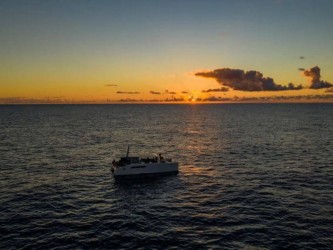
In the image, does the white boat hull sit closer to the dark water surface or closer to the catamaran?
the catamaran

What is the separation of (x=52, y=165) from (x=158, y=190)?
28.0m

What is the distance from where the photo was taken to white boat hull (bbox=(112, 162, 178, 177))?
58.9 metres

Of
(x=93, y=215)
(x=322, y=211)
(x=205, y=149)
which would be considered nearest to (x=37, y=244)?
(x=93, y=215)

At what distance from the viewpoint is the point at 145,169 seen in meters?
60.8

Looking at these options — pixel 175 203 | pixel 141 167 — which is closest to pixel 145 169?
pixel 141 167

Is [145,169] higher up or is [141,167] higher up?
[141,167]

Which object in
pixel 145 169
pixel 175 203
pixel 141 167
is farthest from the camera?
pixel 145 169

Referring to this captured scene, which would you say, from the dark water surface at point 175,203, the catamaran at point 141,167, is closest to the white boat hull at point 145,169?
the catamaran at point 141,167

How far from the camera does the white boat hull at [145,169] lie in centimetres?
5894

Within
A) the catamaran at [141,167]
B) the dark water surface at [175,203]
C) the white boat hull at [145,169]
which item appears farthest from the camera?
the catamaran at [141,167]

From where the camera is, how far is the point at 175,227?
124ft

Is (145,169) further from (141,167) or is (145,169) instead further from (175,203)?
(175,203)

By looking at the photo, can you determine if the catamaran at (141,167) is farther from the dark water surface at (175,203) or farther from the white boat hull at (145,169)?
the dark water surface at (175,203)

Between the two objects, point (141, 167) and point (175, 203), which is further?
point (141, 167)
